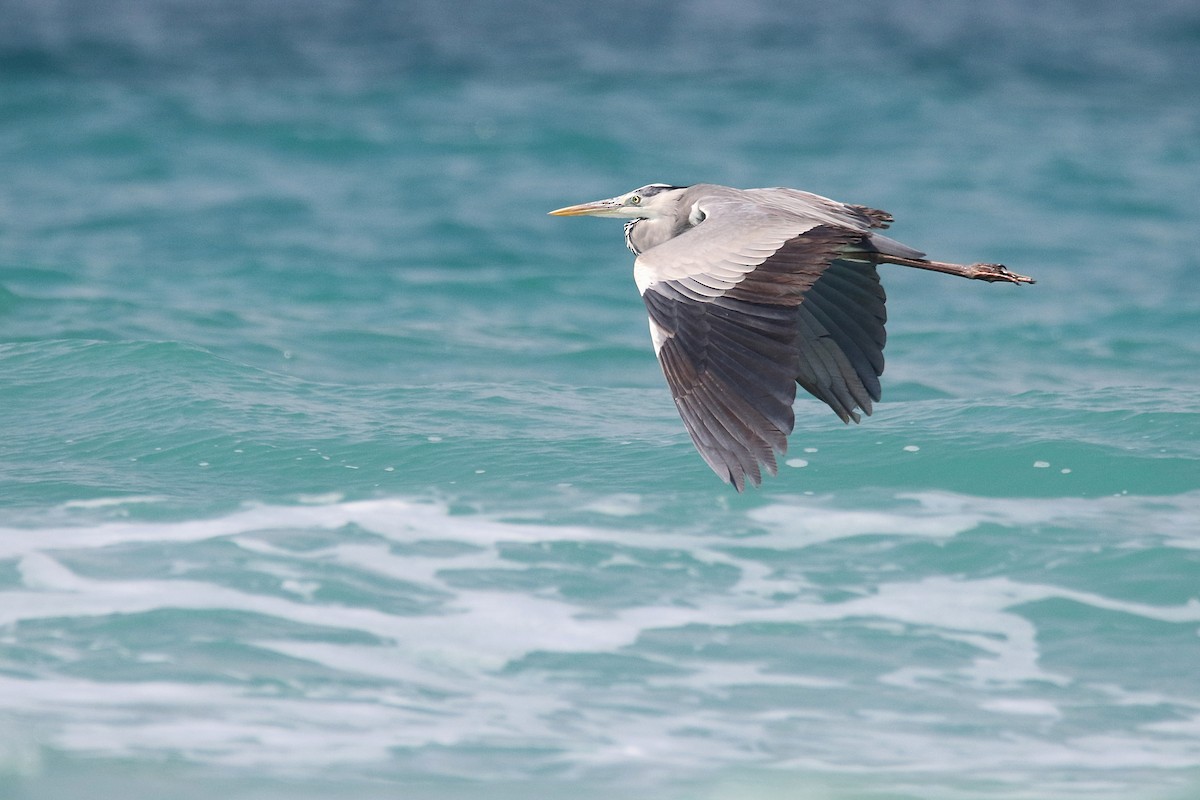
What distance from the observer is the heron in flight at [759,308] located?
5094 mm

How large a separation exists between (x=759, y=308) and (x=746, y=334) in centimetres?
11

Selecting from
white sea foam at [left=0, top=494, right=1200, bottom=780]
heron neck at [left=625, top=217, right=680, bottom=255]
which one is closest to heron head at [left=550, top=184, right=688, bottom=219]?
heron neck at [left=625, top=217, right=680, bottom=255]

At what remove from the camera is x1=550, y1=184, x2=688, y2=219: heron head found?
7172 millimetres

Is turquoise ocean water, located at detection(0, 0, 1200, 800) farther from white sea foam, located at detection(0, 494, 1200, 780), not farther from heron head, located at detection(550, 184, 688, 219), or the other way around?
heron head, located at detection(550, 184, 688, 219)

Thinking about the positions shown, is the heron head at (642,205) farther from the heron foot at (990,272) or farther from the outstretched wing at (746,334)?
the heron foot at (990,272)

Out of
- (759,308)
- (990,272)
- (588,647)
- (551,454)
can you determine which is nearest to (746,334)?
(759,308)

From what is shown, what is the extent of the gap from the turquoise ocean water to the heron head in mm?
1614

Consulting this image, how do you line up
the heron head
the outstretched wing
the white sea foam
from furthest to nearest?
1. the heron head
2. the white sea foam
3. the outstretched wing

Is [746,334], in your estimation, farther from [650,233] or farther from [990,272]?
[650,233]

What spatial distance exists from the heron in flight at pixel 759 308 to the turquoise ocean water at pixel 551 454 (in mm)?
1332

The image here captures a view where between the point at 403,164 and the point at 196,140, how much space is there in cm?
224

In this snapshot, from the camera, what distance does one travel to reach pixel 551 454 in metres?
9.02

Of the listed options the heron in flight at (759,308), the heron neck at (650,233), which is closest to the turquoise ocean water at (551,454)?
the heron in flight at (759,308)

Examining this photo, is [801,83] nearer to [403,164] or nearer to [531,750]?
[403,164]
